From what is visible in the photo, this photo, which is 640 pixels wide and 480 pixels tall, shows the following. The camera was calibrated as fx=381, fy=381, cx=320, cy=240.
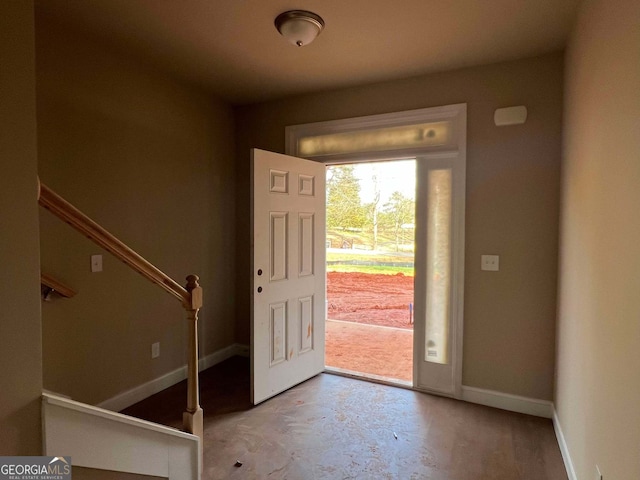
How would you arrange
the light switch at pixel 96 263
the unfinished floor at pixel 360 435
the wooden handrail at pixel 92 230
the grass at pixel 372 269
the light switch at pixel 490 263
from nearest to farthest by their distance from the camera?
1. the wooden handrail at pixel 92 230
2. the unfinished floor at pixel 360 435
3. the light switch at pixel 96 263
4. the light switch at pixel 490 263
5. the grass at pixel 372 269

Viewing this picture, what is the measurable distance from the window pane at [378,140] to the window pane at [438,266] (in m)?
0.29

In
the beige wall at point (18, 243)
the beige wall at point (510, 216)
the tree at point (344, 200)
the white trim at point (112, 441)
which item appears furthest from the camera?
the tree at point (344, 200)

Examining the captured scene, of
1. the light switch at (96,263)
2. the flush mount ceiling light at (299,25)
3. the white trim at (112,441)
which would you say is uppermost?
the flush mount ceiling light at (299,25)

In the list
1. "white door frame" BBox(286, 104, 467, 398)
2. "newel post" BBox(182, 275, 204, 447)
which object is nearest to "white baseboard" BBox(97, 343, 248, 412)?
"newel post" BBox(182, 275, 204, 447)

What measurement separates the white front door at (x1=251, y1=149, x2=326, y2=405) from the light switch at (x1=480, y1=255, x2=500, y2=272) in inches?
53.8

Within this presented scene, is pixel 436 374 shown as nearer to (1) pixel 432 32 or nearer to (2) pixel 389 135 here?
(2) pixel 389 135

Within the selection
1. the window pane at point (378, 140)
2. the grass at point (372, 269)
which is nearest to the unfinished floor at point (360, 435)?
the window pane at point (378, 140)

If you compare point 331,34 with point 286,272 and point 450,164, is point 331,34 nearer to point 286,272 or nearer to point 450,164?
point 450,164

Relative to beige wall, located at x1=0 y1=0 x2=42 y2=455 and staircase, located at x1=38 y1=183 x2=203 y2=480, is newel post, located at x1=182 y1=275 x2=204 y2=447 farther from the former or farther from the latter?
beige wall, located at x1=0 y1=0 x2=42 y2=455

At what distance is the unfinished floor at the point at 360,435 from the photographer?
2133 millimetres

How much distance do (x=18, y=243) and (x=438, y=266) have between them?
8.73 ft

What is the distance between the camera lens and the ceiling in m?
2.10

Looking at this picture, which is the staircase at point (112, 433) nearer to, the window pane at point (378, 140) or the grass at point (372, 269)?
the window pane at point (378, 140)

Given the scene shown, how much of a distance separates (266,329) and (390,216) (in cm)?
627
